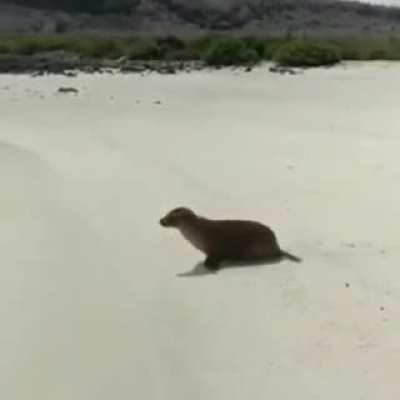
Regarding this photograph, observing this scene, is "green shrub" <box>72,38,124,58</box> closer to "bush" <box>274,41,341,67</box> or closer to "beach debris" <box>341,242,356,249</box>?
"bush" <box>274,41,341,67</box>

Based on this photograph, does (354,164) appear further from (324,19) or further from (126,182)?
(324,19)

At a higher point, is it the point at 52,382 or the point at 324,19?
the point at 52,382

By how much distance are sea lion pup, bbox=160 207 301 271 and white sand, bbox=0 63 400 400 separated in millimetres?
153

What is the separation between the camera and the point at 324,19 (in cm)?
11500

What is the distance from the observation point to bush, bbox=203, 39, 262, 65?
3080cm

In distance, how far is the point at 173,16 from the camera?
11081cm

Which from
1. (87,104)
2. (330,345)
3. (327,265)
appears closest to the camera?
(330,345)

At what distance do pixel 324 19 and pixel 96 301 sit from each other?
11016 cm

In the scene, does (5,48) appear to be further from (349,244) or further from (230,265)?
(230,265)

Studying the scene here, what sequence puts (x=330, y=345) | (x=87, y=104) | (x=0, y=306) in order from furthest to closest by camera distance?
(x=87, y=104) < (x=0, y=306) < (x=330, y=345)

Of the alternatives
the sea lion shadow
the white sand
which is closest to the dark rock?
the white sand

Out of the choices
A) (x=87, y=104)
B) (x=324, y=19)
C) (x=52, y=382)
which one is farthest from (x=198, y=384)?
(x=324, y=19)

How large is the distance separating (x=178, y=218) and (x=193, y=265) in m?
0.44

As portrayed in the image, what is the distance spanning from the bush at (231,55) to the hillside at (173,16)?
212 ft
